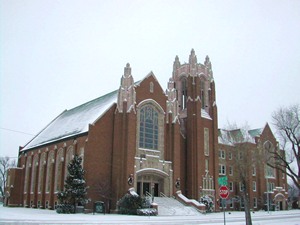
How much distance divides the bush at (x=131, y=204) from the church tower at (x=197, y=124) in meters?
14.1

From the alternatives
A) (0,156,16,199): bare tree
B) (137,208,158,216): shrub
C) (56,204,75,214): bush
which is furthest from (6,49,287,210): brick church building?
(0,156,16,199): bare tree

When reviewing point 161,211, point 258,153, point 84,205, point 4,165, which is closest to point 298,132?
point 258,153

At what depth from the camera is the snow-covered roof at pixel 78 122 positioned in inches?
1967

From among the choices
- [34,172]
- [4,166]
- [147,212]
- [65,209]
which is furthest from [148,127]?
[4,166]

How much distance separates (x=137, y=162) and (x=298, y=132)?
2085cm

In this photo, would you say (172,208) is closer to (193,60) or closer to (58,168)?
(58,168)

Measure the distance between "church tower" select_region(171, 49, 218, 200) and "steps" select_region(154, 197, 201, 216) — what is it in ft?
21.8

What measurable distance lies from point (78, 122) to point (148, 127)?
11.6 meters

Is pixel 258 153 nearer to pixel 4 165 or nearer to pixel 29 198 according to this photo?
pixel 29 198

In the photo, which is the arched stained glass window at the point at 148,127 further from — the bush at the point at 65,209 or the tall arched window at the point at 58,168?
the bush at the point at 65,209

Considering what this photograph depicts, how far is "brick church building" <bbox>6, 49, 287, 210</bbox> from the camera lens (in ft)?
150

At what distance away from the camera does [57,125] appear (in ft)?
216

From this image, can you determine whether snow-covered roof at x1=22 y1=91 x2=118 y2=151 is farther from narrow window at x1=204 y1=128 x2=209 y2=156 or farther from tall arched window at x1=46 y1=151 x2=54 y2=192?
narrow window at x1=204 y1=128 x2=209 y2=156

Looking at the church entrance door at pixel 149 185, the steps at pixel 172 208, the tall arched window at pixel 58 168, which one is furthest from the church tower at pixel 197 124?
the tall arched window at pixel 58 168
